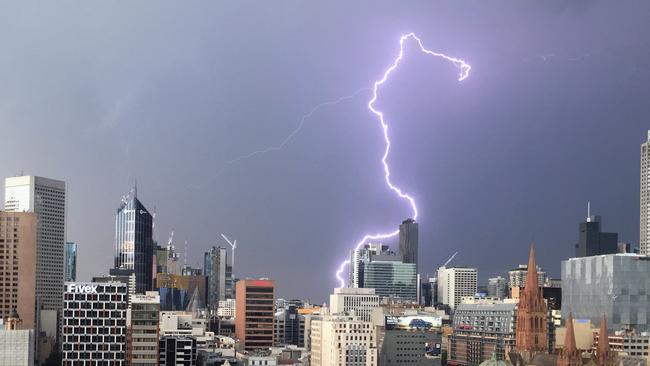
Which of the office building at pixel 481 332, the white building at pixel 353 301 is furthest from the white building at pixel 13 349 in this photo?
the white building at pixel 353 301

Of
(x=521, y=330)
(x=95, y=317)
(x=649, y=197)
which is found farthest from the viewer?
(x=649, y=197)

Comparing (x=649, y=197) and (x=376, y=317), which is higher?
(x=649, y=197)

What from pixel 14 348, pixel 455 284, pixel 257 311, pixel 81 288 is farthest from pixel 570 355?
pixel 455 284

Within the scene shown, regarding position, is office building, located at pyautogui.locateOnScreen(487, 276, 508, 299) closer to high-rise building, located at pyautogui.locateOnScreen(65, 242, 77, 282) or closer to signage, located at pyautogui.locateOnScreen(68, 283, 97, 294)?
high-rise building, located at pyautogui.locateOnScreen(65, 242, 77, 282)

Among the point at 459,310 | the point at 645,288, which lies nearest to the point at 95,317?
the point at 645,288

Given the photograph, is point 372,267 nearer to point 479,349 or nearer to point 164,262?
point 164,262
